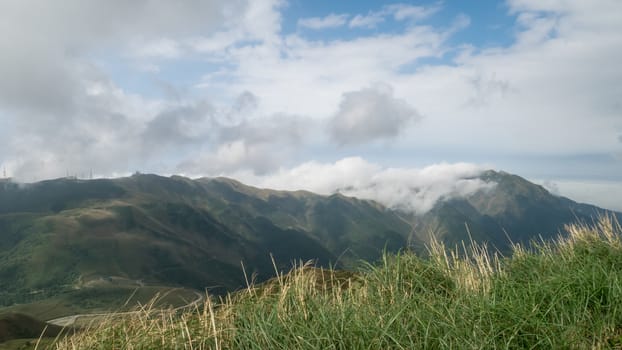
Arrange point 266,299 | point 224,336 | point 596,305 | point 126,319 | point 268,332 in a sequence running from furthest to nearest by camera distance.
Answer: point 126,319 < point 266,299 < point 596,305 < point 224,336 < point 268,332

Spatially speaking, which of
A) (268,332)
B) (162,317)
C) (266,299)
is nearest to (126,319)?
(162,317)

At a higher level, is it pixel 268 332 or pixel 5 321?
pixel 268 332

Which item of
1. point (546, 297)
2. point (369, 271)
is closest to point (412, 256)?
point (369, 271)

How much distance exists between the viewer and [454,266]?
33.3ft

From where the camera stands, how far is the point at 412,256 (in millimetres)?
9836

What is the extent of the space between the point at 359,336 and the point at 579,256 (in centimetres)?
739

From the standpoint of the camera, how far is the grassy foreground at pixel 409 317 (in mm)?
6035

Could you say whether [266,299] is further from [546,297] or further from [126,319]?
[546,297]

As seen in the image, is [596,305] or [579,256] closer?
[596,305]

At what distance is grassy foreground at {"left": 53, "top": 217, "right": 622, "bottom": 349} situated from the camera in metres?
6.04

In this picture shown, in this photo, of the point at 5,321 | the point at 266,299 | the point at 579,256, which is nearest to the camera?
the point at 266,299

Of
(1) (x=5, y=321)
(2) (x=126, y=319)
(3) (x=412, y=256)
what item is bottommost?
→ (1) (x=5, y=321)

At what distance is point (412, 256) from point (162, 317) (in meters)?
4.99

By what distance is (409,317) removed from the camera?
6613 mm
